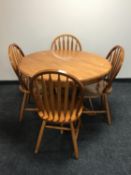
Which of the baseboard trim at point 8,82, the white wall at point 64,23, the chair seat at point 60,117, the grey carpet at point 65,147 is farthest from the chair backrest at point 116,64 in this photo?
the baseboard trim at point 8,82

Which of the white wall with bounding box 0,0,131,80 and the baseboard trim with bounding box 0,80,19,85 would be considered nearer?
the white wall with bounding box 0,0,131,80

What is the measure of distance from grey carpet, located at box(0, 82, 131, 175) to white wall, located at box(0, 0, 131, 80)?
1116mm

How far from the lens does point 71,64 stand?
7.42 feet

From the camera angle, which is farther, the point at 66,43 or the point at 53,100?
the point at 66,43

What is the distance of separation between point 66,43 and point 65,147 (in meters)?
1.73

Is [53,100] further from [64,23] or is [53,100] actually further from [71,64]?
[64,23]

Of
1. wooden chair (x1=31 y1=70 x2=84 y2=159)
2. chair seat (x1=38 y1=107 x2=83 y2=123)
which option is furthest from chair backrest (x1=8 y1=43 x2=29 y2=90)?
chair seat (x1=38 y1=107 x2=83 y2=123)

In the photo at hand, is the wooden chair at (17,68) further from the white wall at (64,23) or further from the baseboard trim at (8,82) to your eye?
the baseboard trim at (8,82)

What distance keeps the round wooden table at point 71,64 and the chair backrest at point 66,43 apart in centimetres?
47

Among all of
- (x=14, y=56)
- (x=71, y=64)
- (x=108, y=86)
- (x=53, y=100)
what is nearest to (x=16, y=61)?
(x=14, y=56)

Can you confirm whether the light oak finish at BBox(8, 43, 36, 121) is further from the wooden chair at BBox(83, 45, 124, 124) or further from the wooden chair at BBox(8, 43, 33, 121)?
the wooden chair at BBox(83, 45, 124, 124)

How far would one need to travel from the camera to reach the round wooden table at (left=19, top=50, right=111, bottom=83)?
2.01 metres

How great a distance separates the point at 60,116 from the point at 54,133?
0.54 m

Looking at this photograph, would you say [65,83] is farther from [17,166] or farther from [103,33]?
[103,33]
